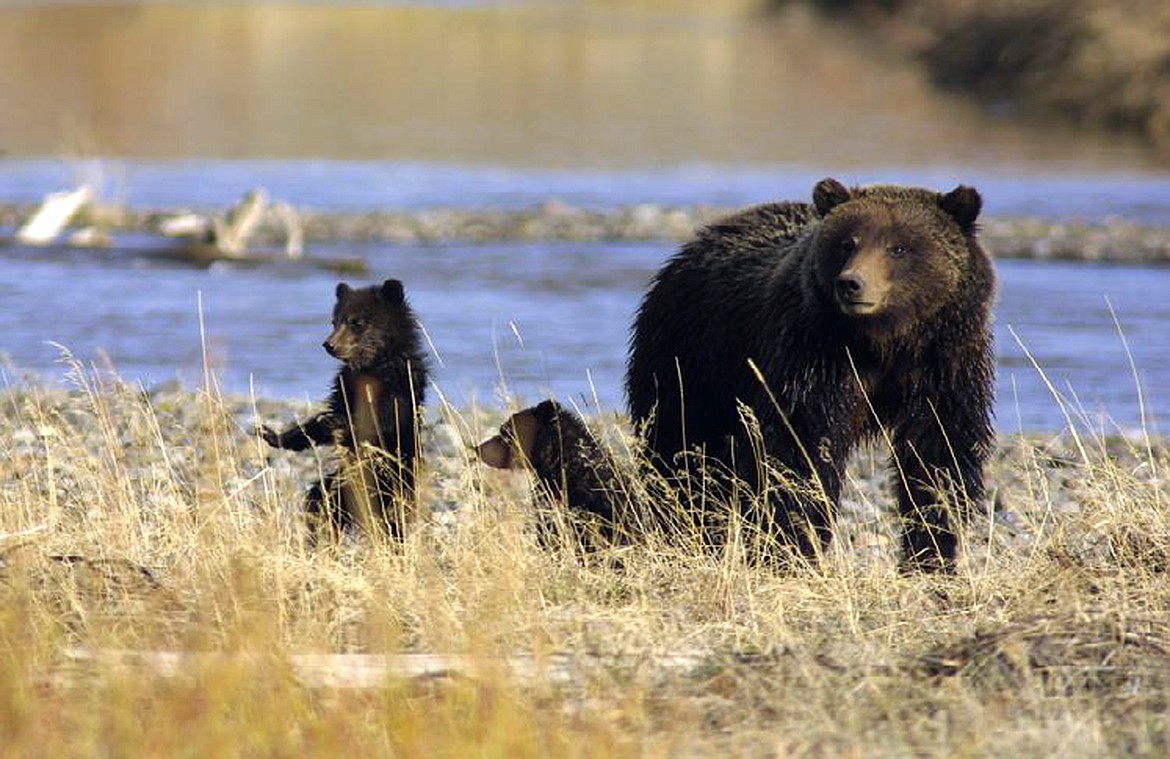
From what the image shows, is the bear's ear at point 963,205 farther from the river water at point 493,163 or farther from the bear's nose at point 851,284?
the river water at point 493,163

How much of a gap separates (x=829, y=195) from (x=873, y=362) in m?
0.60

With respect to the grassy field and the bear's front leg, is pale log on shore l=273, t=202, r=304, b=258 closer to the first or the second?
the bear's front leg

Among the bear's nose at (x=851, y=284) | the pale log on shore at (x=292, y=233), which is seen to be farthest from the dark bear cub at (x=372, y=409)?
the pale log on shore at (x=292, y=233)

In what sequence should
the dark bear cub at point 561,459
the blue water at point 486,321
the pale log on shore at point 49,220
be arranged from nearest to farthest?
1. the dark bear cub at point 561,459
2. the blue water at point 486,321
3. the pale log on shore at point 49,220

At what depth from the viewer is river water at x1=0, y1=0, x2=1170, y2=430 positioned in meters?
13.9

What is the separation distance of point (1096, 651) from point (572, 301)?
1175 centimetres

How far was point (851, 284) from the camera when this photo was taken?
6.49 meters

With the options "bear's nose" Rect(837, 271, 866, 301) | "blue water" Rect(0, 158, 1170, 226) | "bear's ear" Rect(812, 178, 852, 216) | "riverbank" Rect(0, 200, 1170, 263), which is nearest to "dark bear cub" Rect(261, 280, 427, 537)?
"bear's ear" Rect(812, 178, 852, 216)

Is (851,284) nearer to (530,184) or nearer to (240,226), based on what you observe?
(240,226)

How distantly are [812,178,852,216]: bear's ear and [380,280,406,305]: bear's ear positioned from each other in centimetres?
174

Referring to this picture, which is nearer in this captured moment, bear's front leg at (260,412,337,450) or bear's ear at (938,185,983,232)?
bear's ear at (938,185,983,232)

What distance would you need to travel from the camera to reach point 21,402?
423 inches

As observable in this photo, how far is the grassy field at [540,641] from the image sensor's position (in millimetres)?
4617

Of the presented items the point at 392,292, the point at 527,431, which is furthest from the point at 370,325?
the point at 527,431
